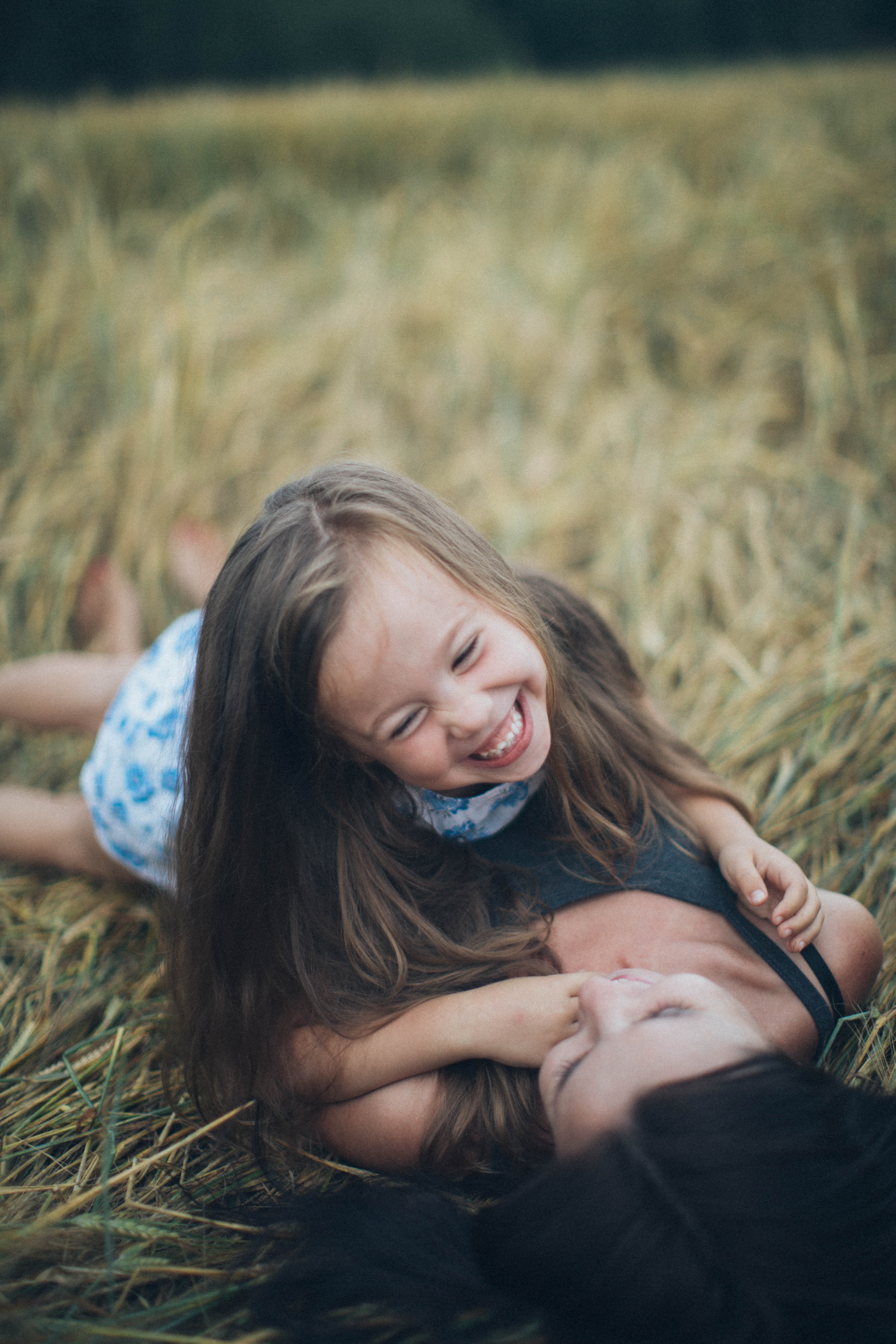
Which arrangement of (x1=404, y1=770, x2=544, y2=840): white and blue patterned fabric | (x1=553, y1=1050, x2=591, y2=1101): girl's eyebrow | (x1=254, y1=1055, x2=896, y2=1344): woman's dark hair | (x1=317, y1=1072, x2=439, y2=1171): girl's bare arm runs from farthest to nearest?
(x1=404, y1=770, x2=544, y2=840): white and blue patterned fabric → (x1=317, y1=1072, x2=439, y2=1171): girl's bare arm → (x1=553, y1=1050, x2=591, y2=1101): girl's eyebrow → (x1=254, y1=1055, x2=896, y2=1344): woman's dark hair

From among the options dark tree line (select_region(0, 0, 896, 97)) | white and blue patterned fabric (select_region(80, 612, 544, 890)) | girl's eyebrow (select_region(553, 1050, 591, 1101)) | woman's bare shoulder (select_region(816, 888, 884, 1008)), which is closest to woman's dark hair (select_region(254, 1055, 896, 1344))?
girl's eyebrow (select_region(553, 1050, 591, 1101))

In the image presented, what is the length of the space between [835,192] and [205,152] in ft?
7.98

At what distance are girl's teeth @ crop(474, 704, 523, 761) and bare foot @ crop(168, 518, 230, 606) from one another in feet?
4.40

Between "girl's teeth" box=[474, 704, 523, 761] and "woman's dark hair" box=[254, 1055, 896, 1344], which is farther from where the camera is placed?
"girl's teeth" box=[474, 704, 523, 761]

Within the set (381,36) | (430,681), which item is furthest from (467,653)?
(381,36)

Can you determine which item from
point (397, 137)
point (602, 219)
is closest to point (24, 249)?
point (397, 137)

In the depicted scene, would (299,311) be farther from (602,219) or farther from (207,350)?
(602,219)

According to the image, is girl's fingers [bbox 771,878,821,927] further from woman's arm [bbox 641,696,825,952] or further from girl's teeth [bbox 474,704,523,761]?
→ girl's teeth [bbox 474,704,523,761]

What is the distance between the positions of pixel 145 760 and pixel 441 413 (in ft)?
5.58

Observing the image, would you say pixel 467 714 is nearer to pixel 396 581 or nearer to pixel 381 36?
pixel 396 581

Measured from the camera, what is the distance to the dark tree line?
157 inches

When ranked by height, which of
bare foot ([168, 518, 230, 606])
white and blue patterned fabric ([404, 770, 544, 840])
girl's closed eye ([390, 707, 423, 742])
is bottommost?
white and blue patterned fabric ([404, 770, 544, 840])

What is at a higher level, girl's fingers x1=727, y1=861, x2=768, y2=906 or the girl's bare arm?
girl's fingers x1=727, y1=861, x2=768, y2=906

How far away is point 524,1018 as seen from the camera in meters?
1.12
